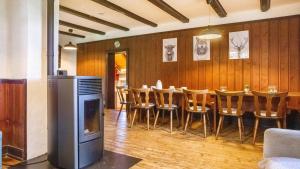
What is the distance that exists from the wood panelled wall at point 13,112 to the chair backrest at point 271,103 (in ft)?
11.0

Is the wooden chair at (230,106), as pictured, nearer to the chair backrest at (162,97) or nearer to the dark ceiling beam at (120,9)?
the chair backrest at (162,97)

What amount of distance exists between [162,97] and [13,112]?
8.33 feet

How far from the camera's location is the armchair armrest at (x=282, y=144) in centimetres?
153

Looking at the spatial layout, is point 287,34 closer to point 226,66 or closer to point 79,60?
point 226,66

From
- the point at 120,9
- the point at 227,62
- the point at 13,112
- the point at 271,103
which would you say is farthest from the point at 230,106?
the point at 13,112

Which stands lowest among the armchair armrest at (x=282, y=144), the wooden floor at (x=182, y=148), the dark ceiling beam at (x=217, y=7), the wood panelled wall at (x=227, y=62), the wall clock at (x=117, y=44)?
the wooden floor at (x=182, y=148)

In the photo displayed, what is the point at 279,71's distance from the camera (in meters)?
4.71

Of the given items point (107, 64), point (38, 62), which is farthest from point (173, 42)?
point (38, 62)

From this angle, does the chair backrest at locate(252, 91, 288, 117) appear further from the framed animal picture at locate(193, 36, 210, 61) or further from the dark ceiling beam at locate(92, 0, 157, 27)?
the dark ceiling beam at locate(92, 0, 157, 27)

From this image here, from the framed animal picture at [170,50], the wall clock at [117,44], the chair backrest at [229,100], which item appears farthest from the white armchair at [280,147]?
the wall clock at [117,44]

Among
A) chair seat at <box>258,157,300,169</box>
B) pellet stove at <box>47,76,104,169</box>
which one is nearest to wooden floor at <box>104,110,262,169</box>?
pellet stove at <box>47,76,104,169</box>

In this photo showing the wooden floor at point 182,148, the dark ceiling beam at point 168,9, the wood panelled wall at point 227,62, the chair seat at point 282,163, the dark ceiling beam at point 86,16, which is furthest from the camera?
the dark ceiling beam at point 86,16

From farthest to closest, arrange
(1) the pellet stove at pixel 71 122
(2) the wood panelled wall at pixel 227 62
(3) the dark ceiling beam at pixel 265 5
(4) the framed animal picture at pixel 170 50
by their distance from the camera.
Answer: (4) the framed animal picture at pixel 170 50, (2) the wood panelled wall at pixel 227 62, (3) the dark ceiling beam at pixel 265 5, (1) the pellet stove at pixel 71 122

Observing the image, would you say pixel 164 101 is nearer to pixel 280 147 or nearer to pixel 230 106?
pixel 230 106
